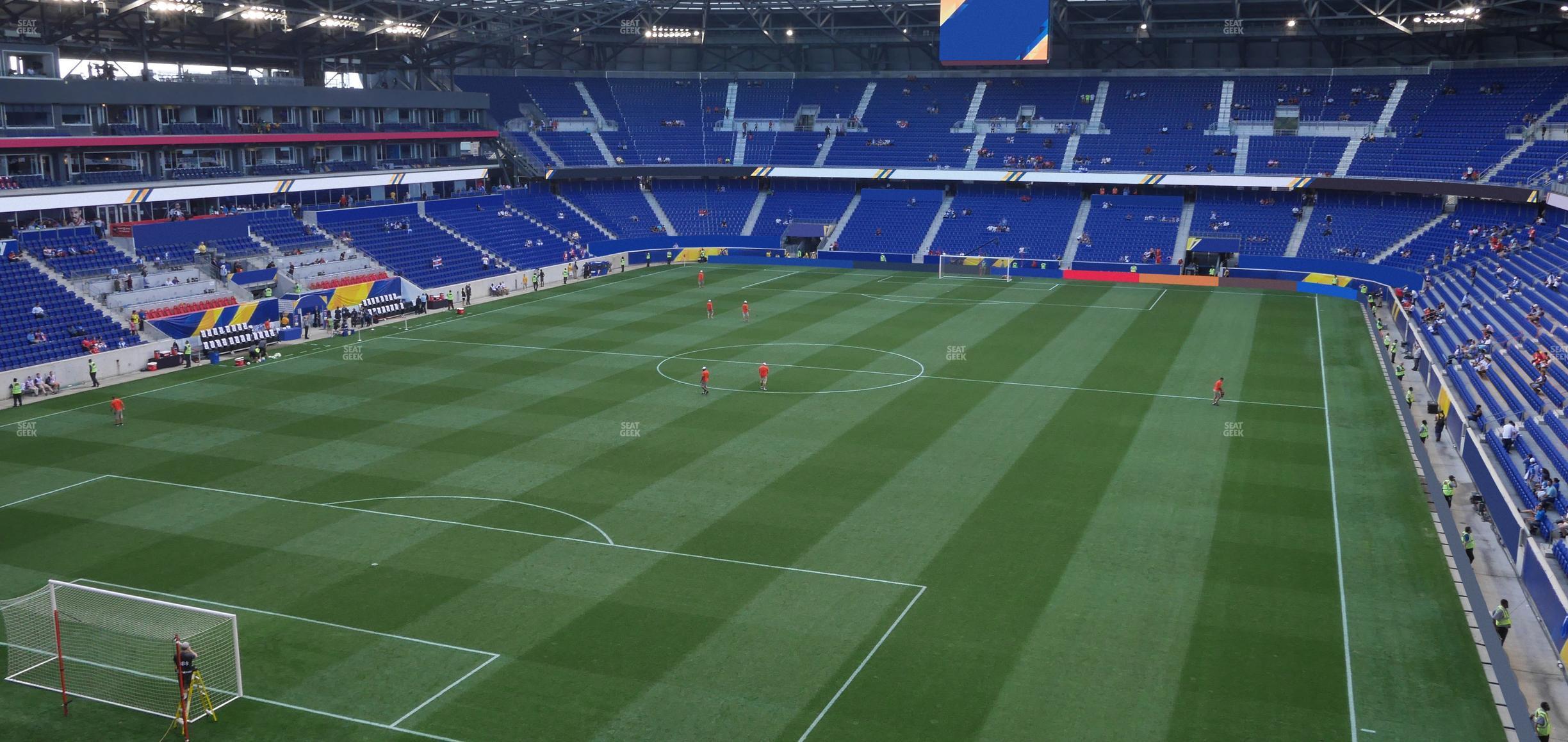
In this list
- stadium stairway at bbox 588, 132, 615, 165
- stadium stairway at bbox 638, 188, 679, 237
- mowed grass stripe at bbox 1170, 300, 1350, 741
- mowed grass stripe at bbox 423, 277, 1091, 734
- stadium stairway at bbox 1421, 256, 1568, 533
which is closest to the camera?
mowed grass stripe at bbox 1170, 300, 1350, 741

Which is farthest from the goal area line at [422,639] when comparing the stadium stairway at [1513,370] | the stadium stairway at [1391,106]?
the stadium stairway at [1391,106]

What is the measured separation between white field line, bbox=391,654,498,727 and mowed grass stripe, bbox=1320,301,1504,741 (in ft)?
48.7

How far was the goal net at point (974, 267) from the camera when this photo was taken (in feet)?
244

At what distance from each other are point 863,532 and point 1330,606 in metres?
9.96

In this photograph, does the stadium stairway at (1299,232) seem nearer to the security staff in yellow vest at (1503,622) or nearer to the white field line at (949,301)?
the white field line at (949,301)

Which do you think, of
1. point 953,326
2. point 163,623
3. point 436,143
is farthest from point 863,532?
point 436,143

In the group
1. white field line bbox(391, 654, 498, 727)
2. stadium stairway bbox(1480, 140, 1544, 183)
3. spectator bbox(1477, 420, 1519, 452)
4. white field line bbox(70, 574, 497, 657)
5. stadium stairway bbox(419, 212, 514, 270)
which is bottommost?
white field line bbox(391, 654, 498, 727)

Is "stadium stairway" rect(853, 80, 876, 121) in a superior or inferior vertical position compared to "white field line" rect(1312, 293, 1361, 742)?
superior

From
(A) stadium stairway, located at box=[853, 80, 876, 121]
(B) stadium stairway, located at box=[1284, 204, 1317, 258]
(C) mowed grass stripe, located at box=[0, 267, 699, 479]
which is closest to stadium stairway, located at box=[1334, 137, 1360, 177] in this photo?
(B) stadium stairway, located at box=[1284, 204, 1317, 258]

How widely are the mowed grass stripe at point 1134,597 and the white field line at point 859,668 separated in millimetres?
2475

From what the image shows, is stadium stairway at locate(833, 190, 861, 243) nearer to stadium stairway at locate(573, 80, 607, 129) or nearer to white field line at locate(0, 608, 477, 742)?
stadium stairway at locate(573, 80, 607, 129)

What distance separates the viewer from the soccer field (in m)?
19.2

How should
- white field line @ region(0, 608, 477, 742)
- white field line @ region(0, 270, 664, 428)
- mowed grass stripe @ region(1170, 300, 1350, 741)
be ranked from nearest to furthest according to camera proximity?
1. white field line @ region(0, 608, 477, 742)
2. mowed grass stripe @ region(1170, 300, 1350, 741)
3. white field line @ region(0, 270, 664, 428)

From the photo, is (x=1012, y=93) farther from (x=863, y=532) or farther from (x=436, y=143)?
(x=863, y=532)
